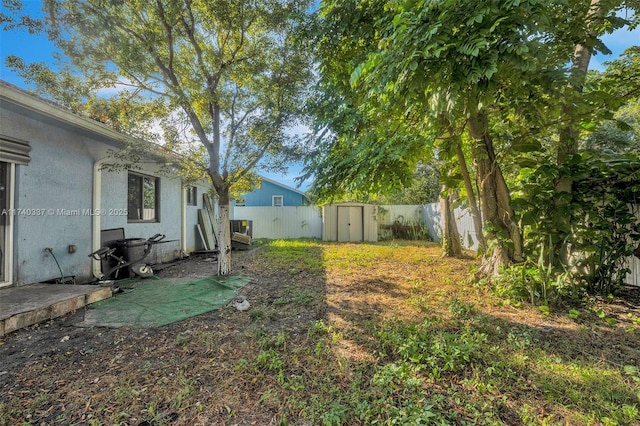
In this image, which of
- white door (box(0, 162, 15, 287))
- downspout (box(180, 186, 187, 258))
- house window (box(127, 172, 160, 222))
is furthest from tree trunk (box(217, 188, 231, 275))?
downspout (box(180, 186, 187, 258))

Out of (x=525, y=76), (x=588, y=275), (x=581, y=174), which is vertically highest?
(x=525, y=76)

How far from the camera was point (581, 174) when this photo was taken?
3643mm

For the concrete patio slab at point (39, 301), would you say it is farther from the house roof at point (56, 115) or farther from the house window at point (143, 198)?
the house window at point (143, 198)

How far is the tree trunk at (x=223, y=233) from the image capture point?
5.25 m

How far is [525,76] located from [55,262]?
6.47 meters

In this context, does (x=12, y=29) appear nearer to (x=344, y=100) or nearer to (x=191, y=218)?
(x=344, y=100)

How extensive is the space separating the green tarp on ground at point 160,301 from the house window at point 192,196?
13.4 feet

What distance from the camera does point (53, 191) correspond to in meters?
4.22

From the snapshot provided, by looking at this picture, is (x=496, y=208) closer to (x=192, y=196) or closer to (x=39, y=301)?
(x=39, y=301)

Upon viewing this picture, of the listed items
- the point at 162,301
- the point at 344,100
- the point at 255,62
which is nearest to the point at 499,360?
the point at 344,100

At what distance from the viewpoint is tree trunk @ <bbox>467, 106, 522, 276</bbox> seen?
412cm

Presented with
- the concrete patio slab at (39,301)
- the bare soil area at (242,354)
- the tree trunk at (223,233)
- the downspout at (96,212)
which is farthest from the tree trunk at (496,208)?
the downspout at (96,212)

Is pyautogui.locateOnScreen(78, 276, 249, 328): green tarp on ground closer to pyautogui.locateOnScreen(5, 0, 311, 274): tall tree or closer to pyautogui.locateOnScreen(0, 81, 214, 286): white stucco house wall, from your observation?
pyautogui.locateOnScreen(5, 0, 311, 274): tall tree

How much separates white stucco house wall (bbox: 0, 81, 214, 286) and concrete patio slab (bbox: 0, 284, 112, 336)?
415mm
